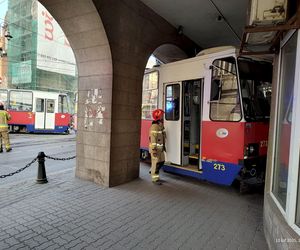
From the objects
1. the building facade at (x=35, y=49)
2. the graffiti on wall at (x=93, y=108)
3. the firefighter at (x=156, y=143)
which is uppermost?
the building facade at (x=35, y=49)

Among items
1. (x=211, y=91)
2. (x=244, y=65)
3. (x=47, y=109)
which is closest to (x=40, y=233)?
(x=211, y=91)

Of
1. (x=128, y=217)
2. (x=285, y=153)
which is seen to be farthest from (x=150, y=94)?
(x=285, y=153)

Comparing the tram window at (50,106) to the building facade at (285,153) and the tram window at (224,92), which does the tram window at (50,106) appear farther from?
the building facade at (285,153)

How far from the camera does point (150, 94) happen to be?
281 inches

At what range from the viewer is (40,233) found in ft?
11.0

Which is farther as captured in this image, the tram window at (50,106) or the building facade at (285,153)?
the tram window at (50,106)

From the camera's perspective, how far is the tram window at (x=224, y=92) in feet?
16.0

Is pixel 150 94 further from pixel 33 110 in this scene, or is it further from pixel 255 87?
pixel 33 110

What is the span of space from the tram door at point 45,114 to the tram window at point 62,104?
434 millimetres

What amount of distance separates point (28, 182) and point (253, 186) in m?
5.12

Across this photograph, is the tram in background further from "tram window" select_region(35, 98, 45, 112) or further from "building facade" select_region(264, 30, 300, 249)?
"building facade" select_region(264, 30, 300, 249)

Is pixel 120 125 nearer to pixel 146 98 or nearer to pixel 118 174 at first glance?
pixel 118 174

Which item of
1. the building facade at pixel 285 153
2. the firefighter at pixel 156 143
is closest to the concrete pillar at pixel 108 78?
the firefighter at pixel 156 143

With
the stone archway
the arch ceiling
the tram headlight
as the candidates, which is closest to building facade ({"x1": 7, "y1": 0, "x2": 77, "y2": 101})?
the arch ceiling
